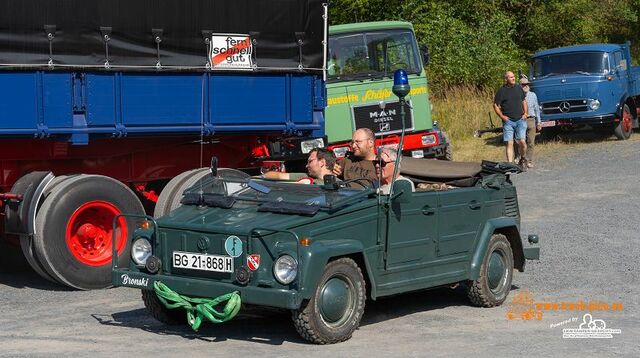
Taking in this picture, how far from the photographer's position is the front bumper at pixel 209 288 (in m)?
7.99

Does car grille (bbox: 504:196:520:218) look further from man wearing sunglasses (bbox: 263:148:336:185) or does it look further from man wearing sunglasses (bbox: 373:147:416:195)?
man wearing sunglasses (bbox: 263:148:336:185)

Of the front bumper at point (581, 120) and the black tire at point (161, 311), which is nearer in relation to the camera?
the black tire at point (161, 311)

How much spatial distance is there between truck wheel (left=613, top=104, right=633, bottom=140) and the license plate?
18.9 metres

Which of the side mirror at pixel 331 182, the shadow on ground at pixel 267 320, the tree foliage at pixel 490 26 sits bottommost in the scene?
the shadow on ground at pixel 267 320

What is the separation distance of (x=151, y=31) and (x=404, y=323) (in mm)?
4535

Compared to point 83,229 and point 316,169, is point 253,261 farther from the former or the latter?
point 83,229

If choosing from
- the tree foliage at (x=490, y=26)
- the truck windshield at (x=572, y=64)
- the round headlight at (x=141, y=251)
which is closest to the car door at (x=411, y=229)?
the round headlight at (x=141, y=251)

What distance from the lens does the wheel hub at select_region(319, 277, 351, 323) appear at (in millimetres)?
8305

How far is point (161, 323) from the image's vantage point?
30.4 ft

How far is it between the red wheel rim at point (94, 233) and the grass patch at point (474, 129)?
1292 cm

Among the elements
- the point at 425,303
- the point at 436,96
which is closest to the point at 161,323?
the point at 425,303

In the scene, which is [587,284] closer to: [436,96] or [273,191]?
[273,191]

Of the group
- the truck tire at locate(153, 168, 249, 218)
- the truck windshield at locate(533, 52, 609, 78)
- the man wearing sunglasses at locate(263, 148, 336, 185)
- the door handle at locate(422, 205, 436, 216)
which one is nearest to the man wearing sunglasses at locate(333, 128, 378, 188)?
the man wearing sunglasses at locate(263, 148, 336, 185)

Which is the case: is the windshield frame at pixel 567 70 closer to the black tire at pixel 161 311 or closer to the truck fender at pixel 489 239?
the truck fender at pixel 489 239
